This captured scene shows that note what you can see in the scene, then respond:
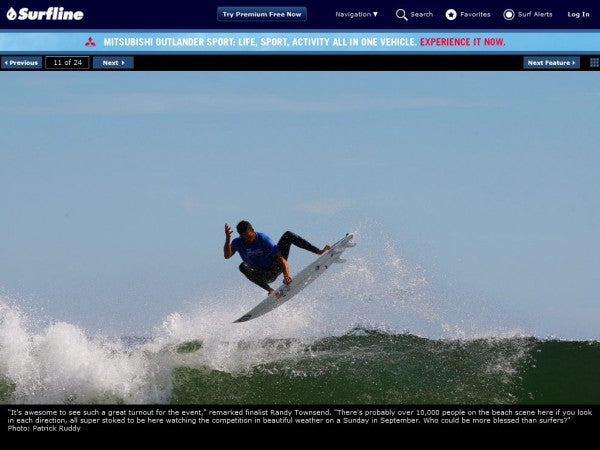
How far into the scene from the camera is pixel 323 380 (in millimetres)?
10797

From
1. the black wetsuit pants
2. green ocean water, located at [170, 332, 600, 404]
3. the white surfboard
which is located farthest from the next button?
the white surfboard

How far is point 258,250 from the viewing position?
35.4 feet

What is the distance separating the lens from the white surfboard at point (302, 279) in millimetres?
11797

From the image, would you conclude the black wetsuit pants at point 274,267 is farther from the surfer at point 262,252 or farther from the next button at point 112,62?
the next button at point 112,62

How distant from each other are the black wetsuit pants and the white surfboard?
502mm

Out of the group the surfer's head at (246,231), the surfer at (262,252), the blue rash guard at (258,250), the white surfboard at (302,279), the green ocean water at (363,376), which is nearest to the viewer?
the green ocean water at (363,376)

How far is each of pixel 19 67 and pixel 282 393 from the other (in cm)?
571
